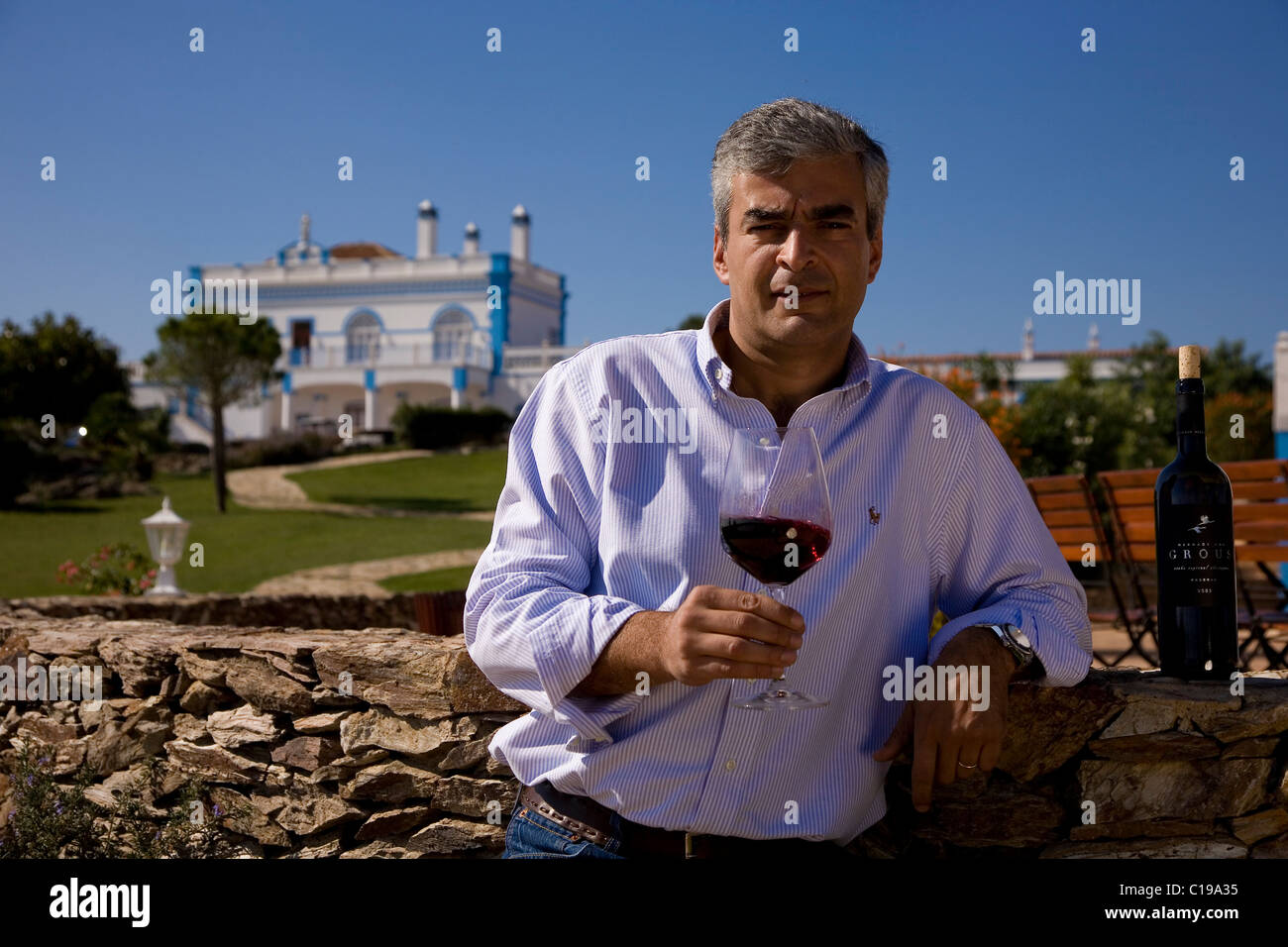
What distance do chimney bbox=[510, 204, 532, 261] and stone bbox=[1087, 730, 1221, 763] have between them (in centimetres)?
4907

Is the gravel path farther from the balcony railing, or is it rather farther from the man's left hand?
the balcony railing

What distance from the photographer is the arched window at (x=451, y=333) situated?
4922 cm

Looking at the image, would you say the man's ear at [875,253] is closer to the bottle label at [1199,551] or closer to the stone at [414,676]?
the bottle label at [1199,551]

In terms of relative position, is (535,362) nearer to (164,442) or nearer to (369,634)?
(164,442)

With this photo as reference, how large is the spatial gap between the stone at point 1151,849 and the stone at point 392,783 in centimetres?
135

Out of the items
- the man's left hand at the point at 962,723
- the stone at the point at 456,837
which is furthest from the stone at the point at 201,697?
the man's left hand at the point at 962,723

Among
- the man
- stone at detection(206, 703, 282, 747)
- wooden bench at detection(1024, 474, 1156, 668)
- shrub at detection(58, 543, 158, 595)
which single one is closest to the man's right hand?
the man

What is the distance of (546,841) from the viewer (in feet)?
6.47

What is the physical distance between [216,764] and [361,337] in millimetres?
49942

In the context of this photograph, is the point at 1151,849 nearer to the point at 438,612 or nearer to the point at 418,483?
the point at 438,612

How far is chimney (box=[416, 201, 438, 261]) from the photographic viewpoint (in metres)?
50.4

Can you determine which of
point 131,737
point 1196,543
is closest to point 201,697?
point 131,737

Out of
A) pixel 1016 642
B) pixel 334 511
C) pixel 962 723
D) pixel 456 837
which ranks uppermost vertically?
pixel 1016 642
